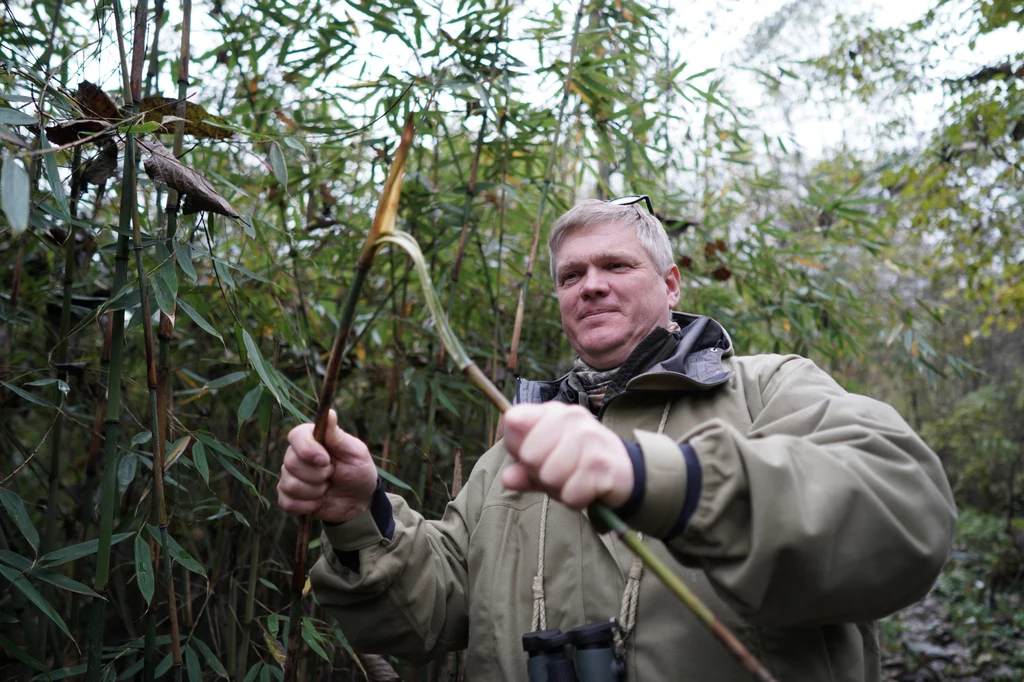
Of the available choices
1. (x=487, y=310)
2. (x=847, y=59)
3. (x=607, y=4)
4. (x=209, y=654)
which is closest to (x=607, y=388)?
(x=209, y=654)

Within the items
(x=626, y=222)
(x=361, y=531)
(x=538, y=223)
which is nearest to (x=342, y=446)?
(x=361, y=531)

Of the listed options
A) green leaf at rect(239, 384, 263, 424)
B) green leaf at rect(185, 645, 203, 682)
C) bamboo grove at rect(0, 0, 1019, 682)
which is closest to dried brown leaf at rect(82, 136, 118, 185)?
bamboo grove at rect(0, 0, 1019, 682)

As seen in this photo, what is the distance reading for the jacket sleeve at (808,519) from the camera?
0.90 m

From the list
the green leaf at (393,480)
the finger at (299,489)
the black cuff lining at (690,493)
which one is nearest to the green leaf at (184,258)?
the finger at (299,489)

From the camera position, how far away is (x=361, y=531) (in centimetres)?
133

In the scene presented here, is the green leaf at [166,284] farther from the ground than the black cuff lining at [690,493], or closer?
farther from the ground

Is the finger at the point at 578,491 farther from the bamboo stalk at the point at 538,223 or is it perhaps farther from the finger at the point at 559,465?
the bamboo stalk at the point at 538,223

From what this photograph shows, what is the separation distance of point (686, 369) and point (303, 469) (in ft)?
2.41

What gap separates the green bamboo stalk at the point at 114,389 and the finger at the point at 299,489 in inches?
17.2

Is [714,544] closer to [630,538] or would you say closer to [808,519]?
[808,519]

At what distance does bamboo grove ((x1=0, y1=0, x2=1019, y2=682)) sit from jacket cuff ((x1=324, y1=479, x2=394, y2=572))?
8 centimetres

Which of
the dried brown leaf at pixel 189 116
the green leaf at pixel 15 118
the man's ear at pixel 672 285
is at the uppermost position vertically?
the dried brown leaf at pixel 189 116

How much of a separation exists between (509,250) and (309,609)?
4.93 ft

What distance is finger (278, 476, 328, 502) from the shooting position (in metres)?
1.17
